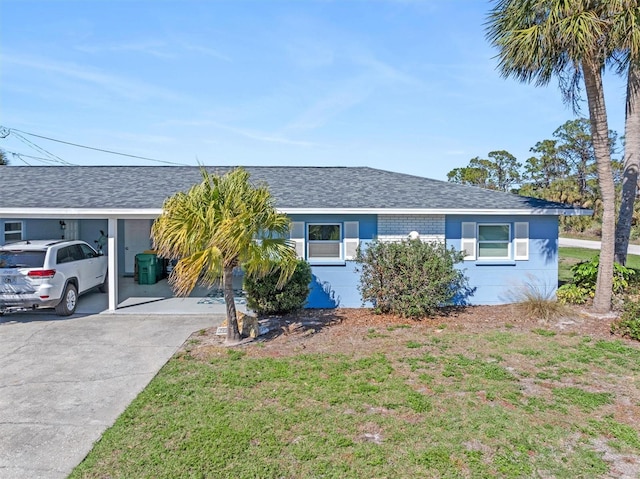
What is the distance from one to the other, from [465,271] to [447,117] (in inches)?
439

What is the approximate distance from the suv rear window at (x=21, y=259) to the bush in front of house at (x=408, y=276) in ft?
23.7

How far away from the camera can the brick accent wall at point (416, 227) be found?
10.5m

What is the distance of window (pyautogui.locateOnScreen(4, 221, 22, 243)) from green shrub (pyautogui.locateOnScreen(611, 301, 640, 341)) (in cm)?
1654

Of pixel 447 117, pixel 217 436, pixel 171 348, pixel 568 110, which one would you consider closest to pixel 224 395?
pixel 217 436

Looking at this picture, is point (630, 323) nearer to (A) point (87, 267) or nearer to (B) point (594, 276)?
(B) point (594, 276)

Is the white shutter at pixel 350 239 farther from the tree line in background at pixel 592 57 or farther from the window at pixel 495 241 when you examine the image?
the tree line in background at pixel 592 57

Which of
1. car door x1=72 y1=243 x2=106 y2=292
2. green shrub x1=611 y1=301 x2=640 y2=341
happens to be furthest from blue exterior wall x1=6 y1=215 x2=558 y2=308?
car door x1=72 y1=243 x2=106 y2=292

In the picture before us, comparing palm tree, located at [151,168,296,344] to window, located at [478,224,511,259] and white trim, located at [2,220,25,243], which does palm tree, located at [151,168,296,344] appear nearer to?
window, located at [478,224,511,259]

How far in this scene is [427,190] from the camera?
11.6 m

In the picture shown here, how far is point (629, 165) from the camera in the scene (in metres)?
10.4

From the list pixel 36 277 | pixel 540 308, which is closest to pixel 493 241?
pixel 540 308

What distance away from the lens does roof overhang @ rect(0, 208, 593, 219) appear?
931cm

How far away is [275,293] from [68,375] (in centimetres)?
427

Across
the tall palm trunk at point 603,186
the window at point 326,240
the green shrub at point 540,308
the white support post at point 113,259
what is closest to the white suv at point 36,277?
the white support post at point 113,259
